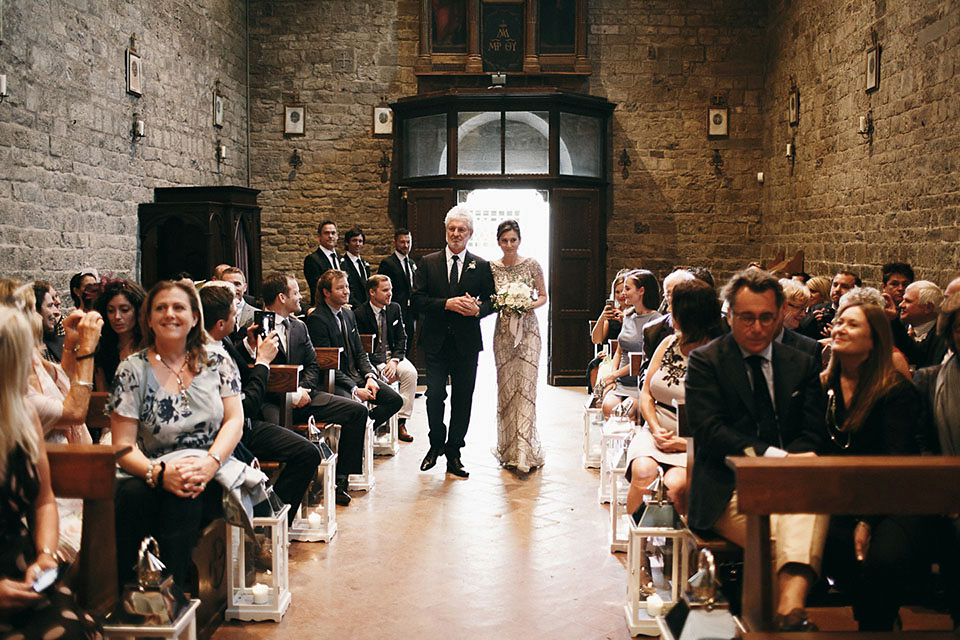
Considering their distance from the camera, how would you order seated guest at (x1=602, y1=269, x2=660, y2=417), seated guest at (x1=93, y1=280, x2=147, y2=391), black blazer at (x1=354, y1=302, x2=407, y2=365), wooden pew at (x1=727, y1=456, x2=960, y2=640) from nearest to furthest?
wooden pew at (x1=727, y1=456, x2=960, y2=640), seated guest at (x1=93, y1=280, x2=147, y2=391), seated guest at (x1=602, y1=269, x2=660, y2=417), black blazer at (x1=354, y1=302, x2=407, y2=365)

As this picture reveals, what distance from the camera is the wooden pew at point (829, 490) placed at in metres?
2.62

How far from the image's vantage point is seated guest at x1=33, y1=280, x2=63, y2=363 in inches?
203

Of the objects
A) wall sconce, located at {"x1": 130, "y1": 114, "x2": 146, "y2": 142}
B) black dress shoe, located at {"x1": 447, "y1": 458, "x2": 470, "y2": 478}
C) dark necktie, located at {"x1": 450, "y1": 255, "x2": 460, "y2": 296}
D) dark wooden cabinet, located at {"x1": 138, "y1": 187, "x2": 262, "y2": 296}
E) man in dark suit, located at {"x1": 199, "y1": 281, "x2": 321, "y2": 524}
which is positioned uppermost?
wall sconce, located at {"x1": 130, "y1": 114, "x2": 146, "y2": 142}

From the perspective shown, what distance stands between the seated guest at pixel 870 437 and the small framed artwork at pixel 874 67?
5.74 metres

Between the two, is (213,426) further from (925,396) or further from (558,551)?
(925,396)

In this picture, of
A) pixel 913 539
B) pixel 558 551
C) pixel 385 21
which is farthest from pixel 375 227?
pixel 913 539

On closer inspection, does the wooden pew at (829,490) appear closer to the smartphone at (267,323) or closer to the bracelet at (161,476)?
the bracelet at (161,476)

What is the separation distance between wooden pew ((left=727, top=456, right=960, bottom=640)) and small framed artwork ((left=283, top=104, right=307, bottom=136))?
10489 millimetres

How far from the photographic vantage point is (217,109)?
10.9 m

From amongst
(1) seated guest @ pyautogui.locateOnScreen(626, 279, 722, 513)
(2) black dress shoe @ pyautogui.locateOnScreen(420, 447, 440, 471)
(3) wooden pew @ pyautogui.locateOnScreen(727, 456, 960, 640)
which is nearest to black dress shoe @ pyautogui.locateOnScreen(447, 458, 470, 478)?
(2) black dress shoe @ pyautogui.locateOnScreen(420, 447, 440, 471)

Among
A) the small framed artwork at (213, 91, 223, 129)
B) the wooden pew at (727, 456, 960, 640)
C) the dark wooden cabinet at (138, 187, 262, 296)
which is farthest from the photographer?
the small framed artwork at (213, 91, 223, 129)

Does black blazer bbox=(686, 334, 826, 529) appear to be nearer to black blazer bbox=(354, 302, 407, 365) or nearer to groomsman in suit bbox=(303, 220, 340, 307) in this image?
black blazer bbox=(354, 302, 407, 365)

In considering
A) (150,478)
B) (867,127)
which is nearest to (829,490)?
(150,478)

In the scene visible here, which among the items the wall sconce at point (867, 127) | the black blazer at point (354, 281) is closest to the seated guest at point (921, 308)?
the wall sconce at point (867, 127)
